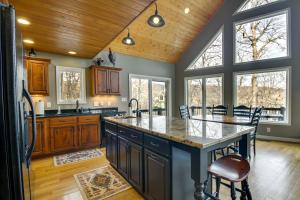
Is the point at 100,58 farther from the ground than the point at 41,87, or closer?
farther from the ground

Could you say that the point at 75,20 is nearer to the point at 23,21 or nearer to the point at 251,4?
the point at 23,21

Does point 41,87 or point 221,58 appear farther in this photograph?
point 221,58

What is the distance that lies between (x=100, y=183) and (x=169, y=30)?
4.88 meters

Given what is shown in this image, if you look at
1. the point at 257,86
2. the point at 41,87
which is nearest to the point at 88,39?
the point at 41,87

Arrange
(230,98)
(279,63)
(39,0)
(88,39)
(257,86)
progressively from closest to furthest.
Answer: (39,0)
(88,39)
(279,63)
(257,86)
(230,98)

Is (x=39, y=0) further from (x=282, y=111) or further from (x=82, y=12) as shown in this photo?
(x=282, y=111)

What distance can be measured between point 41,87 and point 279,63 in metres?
6.57

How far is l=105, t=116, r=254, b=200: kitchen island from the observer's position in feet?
4.32

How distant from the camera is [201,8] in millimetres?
5223

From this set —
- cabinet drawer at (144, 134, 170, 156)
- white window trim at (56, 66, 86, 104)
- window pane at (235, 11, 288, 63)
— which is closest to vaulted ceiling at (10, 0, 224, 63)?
white window trim at (56, 66, 86, 104)

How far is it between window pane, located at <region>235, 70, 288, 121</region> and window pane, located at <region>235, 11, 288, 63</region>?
59 cm

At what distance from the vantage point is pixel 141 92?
241 inches

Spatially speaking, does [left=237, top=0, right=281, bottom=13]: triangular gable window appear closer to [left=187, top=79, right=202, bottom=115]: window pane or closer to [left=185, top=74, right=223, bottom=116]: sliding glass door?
[left=185, top=74, right=223, bottom=116]: sliding glass door

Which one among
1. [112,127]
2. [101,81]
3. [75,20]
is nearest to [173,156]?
[112,127]
